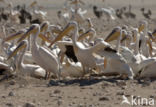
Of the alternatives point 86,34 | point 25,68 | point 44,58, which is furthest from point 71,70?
point 86,34

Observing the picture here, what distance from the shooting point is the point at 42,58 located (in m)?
7.42

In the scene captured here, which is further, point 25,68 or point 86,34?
point 86,34

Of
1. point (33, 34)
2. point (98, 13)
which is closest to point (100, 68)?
point (33, 34)

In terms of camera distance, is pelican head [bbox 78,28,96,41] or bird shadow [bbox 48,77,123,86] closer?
bird shadow [bbox 48,77,123,86]

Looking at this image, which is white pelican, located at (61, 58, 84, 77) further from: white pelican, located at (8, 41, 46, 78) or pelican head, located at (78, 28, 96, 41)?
pelican head, located at (78, 28, 96, 41)

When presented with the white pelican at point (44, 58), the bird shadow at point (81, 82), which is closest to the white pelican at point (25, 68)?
the white pelican at point (44, 58)

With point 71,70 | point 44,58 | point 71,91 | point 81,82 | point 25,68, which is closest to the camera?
point 71,91

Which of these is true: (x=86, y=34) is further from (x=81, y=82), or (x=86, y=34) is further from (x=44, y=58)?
(x=81, y=82)

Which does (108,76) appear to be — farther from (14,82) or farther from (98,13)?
(98,13)

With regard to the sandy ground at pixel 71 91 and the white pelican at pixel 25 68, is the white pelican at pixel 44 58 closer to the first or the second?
the white pelican at pixel 25 68

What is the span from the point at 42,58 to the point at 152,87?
2.08 meters

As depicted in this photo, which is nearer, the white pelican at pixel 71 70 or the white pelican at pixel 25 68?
the white pelican at pixel 25 68

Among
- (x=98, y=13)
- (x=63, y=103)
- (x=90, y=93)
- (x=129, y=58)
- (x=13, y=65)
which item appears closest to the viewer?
(x=63, y=103)

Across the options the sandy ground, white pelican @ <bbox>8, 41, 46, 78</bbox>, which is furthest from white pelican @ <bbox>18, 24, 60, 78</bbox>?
the sandy ground
